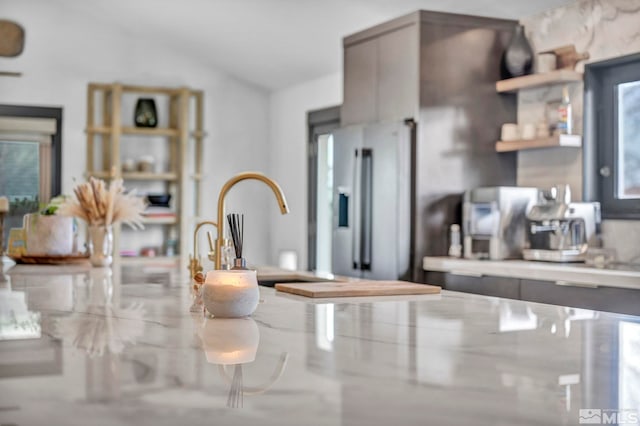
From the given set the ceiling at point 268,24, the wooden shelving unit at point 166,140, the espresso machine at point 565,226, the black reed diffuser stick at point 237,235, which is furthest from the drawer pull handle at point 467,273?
the wooden shelving unit at point 166,140

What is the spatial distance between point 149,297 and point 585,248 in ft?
9.02

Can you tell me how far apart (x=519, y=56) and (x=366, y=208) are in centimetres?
127

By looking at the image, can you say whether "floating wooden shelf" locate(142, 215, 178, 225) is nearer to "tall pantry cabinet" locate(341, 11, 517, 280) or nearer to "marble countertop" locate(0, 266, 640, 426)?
"tall pantry cabinet" locate(341, 11, 517, 280)

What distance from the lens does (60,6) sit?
7168 mm

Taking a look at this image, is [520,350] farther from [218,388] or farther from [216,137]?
[216,137]

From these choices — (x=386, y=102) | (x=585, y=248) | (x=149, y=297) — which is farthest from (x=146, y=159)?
(x=149, y=297)

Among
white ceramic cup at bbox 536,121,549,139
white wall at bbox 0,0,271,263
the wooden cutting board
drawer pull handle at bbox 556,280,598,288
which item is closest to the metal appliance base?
drawer pull handle at bbox 556,280,598,288

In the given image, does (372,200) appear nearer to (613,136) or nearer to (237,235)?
(613,136)

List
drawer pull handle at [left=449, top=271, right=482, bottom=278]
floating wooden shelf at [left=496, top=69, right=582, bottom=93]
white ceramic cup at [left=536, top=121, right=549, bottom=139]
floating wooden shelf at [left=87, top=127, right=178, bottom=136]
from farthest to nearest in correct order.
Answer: floating wooden shelf at [left=87, top=127, right=178, bottom=136], white ceramic cup at [left=536, top=121, right=549, bottom=139], floating wooden shelf at [left=496, top=69, right=582, bottom=93], drawer pull handle at [left=449, top=271, right=482, bottom=278]

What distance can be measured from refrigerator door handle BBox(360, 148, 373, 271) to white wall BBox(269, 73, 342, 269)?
68.2 inches

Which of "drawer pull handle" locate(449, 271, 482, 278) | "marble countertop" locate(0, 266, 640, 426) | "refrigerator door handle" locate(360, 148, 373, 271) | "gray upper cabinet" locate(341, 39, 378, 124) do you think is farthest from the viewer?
"gray upper cabinet" locate(341, 39, 378, 124)

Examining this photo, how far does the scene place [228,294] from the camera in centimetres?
159

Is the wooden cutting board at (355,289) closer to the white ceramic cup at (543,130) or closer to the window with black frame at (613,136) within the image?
the window with black frame at (613,136)

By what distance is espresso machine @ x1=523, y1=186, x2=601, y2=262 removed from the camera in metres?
4.09
